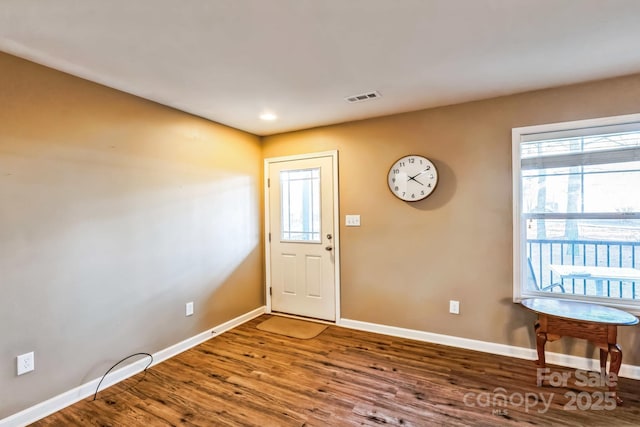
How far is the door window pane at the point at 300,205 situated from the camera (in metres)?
3.67

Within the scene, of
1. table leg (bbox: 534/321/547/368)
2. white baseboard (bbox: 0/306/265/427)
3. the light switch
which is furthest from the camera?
the light switch

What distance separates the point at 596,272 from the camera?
244 cm

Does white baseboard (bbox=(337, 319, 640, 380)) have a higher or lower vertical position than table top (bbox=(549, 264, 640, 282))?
lower

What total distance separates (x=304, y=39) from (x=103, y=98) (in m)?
1.69

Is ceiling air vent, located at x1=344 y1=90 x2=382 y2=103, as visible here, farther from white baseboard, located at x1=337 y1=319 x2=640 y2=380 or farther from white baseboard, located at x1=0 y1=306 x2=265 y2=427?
white baseboard, located at x1=0 y1=306 x2=265 y2=427

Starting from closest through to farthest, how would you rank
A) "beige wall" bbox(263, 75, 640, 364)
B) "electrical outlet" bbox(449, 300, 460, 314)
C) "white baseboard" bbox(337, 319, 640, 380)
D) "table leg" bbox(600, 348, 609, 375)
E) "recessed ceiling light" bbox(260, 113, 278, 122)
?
"table leg" bbox(600, 348, 609, 375)
"white baseboard" bbox(337, 319, 640, 380)
"beige wall" bbox(263, 75, 640, 364)
"electrical outlet" bbox(449, 300, 460, 314)
"recessed ceiling light" bbox(260, 113, 278, 122)

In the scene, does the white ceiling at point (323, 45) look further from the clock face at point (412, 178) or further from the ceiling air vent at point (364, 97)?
the clock face at point (412, 178)

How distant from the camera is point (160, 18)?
1568 mm

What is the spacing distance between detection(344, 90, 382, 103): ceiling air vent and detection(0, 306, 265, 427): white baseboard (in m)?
2.73

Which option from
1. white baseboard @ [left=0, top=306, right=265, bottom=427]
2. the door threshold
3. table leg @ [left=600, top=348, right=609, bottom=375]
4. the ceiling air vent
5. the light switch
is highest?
the ceiling air vent

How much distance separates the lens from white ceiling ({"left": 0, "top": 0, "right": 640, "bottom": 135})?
1.52m

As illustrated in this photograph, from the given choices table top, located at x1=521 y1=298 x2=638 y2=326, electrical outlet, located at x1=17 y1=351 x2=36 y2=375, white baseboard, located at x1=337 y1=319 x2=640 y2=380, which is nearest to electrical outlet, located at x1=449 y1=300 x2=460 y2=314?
white baseboard, located at x1=337 y1=319 x2=640 y2=380

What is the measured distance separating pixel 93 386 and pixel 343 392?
6.09 ft

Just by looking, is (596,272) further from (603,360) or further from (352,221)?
(352,221)
